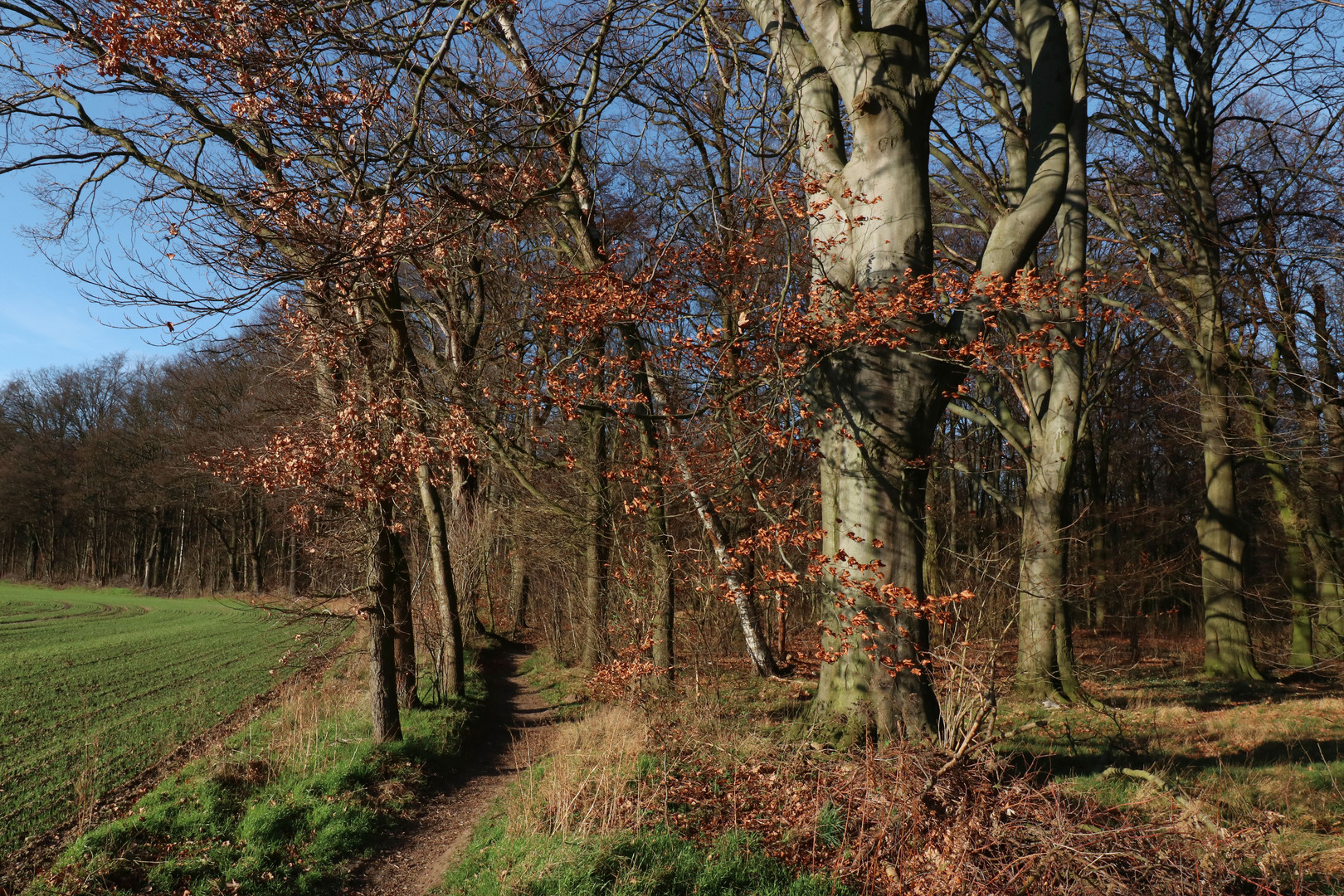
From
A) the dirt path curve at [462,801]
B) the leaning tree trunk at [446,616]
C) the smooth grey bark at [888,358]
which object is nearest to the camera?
the dirt path curve at [462,801]

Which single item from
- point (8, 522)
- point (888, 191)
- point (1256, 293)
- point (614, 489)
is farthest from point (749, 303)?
point (8, 522)

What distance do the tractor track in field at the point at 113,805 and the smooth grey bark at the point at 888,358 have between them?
6367 millimetres

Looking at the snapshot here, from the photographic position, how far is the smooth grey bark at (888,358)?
613 cm

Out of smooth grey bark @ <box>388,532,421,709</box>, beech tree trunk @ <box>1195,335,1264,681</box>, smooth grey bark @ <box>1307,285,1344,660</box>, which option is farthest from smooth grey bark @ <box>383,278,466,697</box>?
beech tree trunk @ <box>1195,335,1264,681</box>

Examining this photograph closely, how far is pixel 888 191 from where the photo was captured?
20.7 feet

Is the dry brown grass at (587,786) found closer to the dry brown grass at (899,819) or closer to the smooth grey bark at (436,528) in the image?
the dry brown grass at (899,819)

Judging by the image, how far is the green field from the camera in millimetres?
7781

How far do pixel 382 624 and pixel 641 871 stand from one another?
187 inches

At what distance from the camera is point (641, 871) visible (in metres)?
4.47

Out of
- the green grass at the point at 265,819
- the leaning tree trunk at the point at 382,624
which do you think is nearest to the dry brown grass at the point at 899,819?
the green grass at the point at 265,819

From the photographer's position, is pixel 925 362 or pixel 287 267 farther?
pixel 925 362

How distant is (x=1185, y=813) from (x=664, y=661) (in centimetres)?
717

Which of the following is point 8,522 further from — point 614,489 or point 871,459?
point 871,459

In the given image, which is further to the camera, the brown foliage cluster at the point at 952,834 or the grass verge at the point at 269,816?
the grass verge at the point at 269,816
